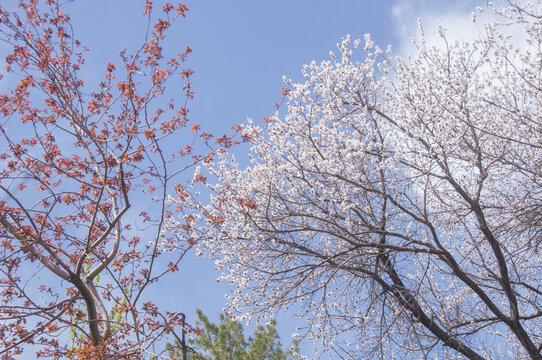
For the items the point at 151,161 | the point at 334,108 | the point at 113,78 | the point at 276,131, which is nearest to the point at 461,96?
the point at 334,108

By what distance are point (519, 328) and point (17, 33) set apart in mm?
8313

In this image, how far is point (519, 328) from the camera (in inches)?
265

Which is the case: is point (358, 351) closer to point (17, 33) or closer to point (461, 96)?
point (461, 96)

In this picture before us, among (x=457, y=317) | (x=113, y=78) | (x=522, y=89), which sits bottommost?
(x=457, y=317)

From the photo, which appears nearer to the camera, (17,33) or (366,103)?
(17,33)

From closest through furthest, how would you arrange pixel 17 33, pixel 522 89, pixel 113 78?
pixel 17 33
pixel 113 78
pixel 522 89

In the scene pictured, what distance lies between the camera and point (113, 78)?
6422 mm

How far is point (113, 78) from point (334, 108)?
3.64 metres

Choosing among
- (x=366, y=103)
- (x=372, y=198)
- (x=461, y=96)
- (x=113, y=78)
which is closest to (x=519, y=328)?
(x=372, y=198)

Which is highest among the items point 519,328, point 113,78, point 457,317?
point 113,78

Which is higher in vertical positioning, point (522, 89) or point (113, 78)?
point (113, 78)

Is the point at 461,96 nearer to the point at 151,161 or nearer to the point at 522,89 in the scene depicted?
the point at 522,89

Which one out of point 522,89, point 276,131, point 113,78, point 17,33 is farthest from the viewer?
point 276,131

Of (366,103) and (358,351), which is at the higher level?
(366,103)
